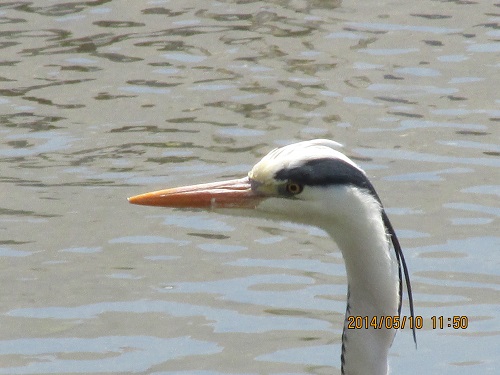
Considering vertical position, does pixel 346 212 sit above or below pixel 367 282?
above

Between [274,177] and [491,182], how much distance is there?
424 cm

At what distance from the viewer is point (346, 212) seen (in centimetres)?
539

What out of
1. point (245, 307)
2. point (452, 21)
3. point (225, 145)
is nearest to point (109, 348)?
point (245, 307)

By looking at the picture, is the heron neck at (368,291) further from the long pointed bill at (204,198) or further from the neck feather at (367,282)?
the long pointed bill at (204,198)

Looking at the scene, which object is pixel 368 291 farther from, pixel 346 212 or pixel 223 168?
pixel 223 168

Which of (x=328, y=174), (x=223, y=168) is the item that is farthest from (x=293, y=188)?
(x=223, y=168)

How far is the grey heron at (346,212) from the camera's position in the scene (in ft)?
17.6

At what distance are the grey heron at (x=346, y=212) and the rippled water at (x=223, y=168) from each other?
183cm

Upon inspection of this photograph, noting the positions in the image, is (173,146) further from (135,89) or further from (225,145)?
(135,89)

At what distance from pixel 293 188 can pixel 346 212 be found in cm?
37

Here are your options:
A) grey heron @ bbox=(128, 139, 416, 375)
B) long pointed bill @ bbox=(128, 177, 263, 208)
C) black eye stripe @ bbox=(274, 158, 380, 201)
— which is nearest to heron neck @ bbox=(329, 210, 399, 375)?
grey heron @ bbox=(128, 139, 416, 375)

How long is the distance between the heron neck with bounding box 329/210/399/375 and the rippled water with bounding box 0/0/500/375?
5.92 feet
